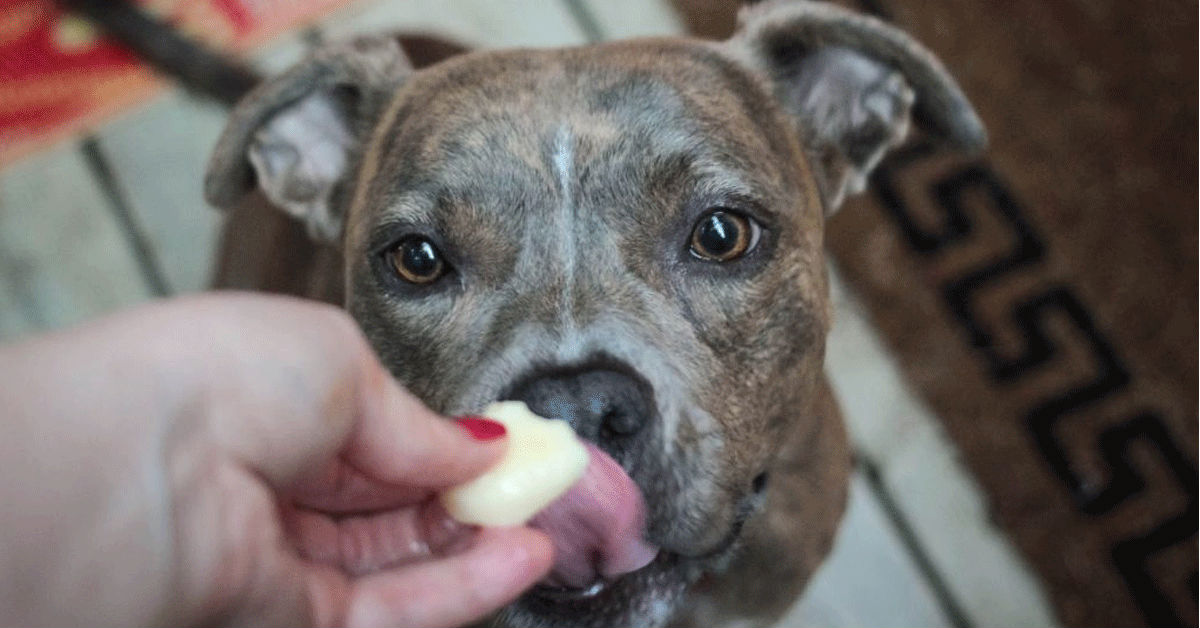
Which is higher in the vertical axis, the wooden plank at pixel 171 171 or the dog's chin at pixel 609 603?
the wooden plank at pixel 171 171

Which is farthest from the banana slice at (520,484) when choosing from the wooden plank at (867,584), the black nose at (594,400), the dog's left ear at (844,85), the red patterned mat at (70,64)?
the red patterned mat at (70,64)

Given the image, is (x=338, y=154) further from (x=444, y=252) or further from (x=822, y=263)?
(x=822, y=263)

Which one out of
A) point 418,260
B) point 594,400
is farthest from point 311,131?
point 594,400

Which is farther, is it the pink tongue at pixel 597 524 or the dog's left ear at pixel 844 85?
the dog's left ear at pixel 844 85

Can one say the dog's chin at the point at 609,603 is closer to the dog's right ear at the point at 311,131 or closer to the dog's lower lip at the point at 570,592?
the dog's lower lip at the point at 570,592

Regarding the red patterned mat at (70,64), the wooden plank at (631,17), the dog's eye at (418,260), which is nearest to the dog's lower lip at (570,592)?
the dog's eye at (418,260)

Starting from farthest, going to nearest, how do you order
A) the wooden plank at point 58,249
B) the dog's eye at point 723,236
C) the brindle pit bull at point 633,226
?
the wooden plank at point 58,249 → the dog's eye at point 723,236 → the brindle pit bull at point 633,226

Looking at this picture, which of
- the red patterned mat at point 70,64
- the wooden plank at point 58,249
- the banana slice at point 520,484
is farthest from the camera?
the red patterned mat at point 70,64

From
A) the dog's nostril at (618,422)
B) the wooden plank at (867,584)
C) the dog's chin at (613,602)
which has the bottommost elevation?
the wooden plank at (867,584)
